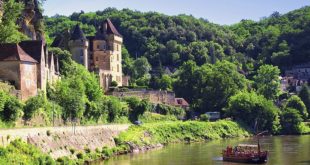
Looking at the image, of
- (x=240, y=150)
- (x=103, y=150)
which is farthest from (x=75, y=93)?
(x=240, y=150)

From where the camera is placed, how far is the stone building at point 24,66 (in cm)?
6569

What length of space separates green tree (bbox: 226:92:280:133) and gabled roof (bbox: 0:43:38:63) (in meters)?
63.5

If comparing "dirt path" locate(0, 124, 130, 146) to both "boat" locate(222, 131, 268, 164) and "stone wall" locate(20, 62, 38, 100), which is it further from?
"boat" locate(222, 131, 268, 164)

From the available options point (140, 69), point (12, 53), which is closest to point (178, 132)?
point (12, 53)

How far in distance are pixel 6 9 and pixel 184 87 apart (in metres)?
61.7

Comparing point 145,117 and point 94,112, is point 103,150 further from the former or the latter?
point 145,117

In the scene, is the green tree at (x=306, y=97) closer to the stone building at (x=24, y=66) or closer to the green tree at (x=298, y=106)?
the green tree at (x=298, y=106)

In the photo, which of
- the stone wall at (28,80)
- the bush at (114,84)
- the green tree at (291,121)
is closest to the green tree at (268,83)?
the green tree at (291,121)

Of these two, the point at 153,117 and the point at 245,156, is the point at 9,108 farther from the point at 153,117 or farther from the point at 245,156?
the point at 153,117

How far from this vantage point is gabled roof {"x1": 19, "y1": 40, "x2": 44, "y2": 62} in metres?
69.6

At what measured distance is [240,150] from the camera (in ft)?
239

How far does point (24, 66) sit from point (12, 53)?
185 cm

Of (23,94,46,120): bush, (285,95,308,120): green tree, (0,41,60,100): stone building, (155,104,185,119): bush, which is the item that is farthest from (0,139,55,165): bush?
(285,95,308,120): green tree

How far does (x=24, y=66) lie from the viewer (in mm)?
66438
